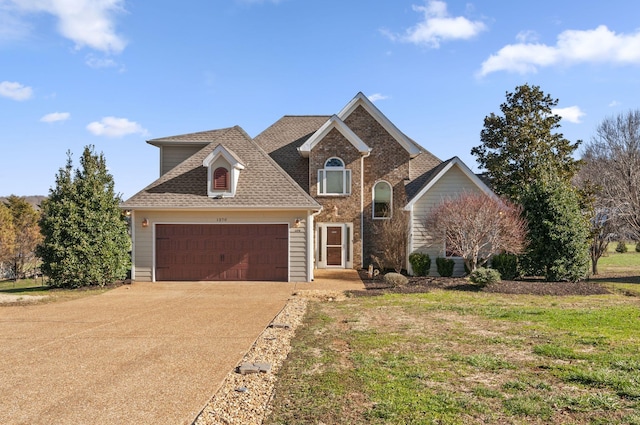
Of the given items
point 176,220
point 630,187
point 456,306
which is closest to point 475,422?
point 456,306

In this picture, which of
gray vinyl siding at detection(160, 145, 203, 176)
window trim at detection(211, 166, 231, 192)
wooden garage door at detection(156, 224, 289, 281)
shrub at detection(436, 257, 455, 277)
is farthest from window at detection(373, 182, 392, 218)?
gray vinyl siding at detection(160, 145, 203, 176)

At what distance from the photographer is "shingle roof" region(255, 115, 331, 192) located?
23406 mm

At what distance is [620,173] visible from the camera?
79.3ft

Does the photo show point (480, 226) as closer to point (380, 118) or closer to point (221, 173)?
point (380, 118)

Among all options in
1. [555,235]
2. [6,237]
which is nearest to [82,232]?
[555,235]

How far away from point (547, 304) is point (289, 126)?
17321 millimetres

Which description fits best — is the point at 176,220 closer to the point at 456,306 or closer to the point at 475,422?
the point at 456,306

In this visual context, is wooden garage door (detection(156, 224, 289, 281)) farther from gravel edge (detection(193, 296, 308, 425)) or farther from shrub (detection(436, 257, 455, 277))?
gravel edge (detection(193, 296, 308, 425))

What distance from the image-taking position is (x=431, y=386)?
5.84 meters

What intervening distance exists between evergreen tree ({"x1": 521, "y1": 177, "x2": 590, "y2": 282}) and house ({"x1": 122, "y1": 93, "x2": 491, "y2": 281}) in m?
2.56

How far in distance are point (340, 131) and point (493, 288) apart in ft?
32.8

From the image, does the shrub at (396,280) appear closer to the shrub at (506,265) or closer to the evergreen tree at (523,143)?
the shrub at (506,265)

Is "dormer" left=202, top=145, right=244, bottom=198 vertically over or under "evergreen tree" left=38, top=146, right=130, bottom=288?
over

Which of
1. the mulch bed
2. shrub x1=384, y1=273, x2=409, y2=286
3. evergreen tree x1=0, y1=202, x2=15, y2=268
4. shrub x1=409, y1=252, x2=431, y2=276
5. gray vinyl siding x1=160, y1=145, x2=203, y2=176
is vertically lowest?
the mulch bed
